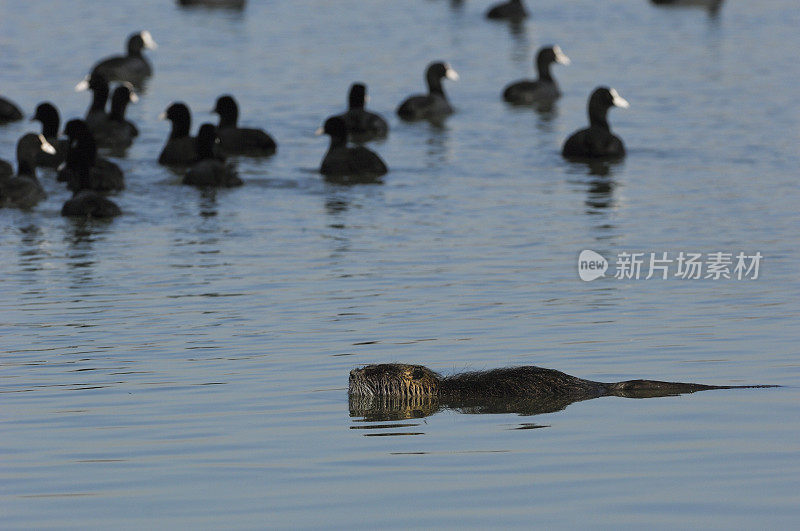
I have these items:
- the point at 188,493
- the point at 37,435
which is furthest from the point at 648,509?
the point at 37,435

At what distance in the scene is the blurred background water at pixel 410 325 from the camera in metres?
8.44

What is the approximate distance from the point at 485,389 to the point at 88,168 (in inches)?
475

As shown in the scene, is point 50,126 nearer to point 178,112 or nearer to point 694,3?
point 178,112

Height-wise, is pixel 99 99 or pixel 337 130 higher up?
pixel 99 99

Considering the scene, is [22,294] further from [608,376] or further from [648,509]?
[648,509]

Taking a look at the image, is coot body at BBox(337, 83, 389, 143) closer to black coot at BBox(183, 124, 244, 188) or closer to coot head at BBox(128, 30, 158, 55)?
black coot at BBox(183, 124, 244, 188)

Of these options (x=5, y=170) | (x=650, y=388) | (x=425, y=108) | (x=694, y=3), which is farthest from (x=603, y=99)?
(x=694, y=3)

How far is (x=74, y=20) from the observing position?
4888cm

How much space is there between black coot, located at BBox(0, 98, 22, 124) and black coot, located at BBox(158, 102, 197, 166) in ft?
15.7

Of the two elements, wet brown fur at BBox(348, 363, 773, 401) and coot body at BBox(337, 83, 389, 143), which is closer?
wet brown fur at BBox(348, 363, 773, 401)

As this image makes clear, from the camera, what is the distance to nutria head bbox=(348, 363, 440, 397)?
10.4 meters

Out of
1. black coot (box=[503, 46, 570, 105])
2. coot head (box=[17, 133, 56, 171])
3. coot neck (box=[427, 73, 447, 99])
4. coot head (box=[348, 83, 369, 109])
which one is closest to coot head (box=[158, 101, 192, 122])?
coot head (box=[17, 133, 56, 171])

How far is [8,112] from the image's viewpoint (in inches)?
1126

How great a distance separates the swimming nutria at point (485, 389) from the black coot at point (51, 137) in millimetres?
14464
